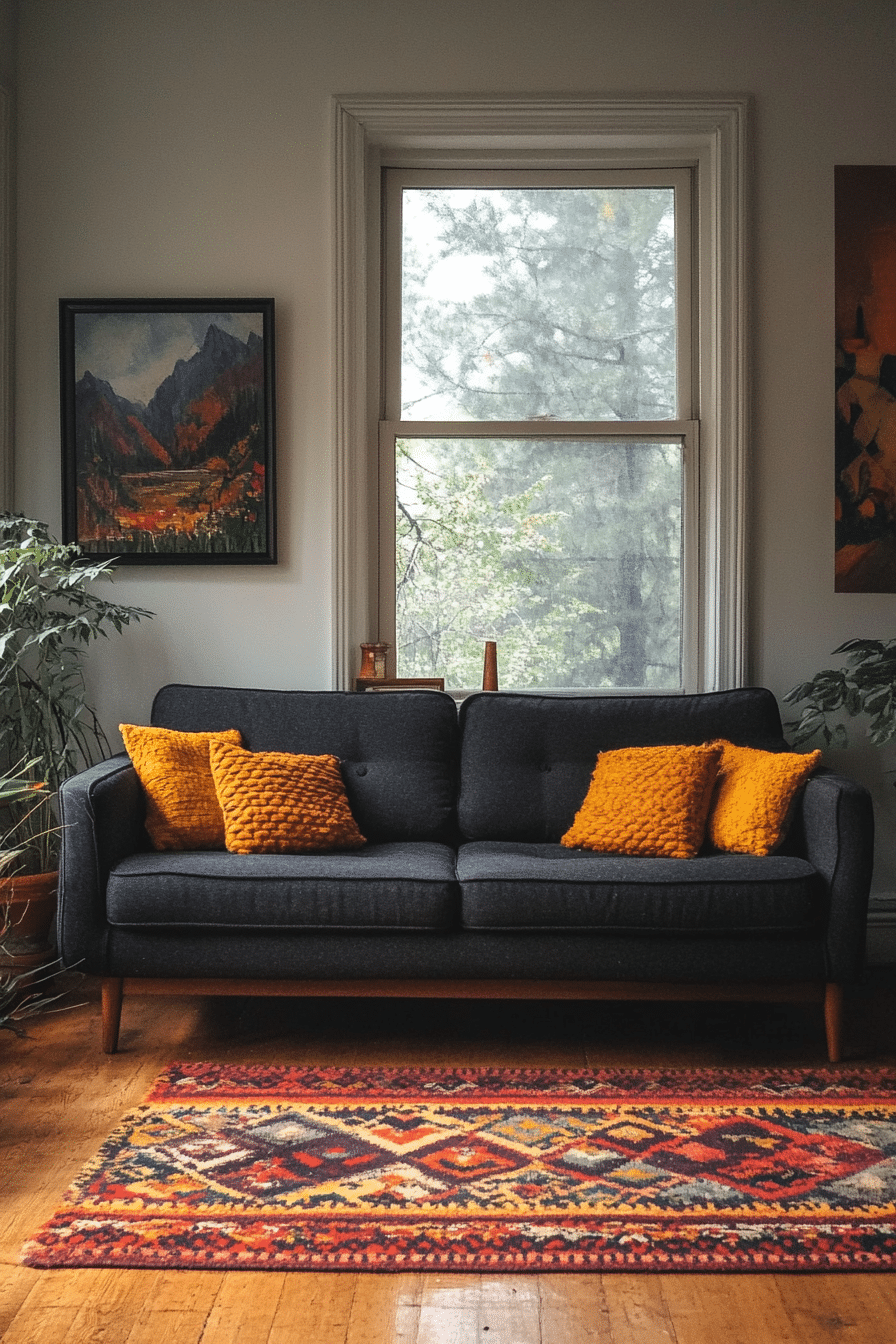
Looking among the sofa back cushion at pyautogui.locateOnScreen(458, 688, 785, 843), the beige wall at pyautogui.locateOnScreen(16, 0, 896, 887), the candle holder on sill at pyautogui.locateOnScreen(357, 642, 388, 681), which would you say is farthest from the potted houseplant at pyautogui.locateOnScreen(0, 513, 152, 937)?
the sofa back cushion at pyautogui.locateOnScreen(458, 688, 785, 843)

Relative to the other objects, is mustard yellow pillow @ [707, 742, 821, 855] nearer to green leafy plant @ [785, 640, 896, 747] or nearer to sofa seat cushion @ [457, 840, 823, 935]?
sofa seat cushion @ [457, 840, 823, 935]

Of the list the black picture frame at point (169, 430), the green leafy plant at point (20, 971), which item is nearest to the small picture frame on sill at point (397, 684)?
the black picture frame at point (169, 430)

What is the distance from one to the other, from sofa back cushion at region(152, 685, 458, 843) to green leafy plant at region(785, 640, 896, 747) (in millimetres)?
1007

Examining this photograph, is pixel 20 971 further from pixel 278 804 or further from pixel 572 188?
pixel 572 188

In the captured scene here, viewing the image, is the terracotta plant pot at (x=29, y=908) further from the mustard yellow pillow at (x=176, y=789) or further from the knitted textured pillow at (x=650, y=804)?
the knitted textured pillow at (x=650, y=804)

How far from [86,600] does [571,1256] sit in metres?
2.34

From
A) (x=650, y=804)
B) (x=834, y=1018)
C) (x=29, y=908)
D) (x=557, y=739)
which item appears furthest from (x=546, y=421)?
(x=29, y=908)

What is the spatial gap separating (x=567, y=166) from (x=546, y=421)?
0.82m

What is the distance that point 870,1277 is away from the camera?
6.07ft

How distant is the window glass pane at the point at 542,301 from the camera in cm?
382

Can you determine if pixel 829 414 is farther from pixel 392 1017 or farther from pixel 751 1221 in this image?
pixel 751 1221

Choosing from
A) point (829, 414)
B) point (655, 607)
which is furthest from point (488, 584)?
point (829, 414)

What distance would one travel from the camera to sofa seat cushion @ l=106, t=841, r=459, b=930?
2721mm

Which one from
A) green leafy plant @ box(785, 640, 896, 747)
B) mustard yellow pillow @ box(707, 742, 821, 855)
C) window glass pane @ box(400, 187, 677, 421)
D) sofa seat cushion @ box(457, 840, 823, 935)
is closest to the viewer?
sofa seat cushion @ box(457, 840, 823, 935)
